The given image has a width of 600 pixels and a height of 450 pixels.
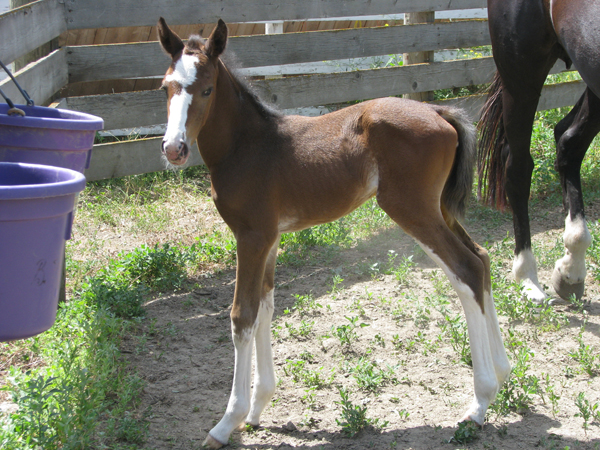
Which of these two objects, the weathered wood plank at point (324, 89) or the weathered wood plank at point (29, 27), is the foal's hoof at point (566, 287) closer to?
the weathered wood plank at point (324, 89)

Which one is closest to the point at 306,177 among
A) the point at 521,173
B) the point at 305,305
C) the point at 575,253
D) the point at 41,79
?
the point at 305,305

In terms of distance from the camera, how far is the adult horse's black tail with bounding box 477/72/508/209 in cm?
454

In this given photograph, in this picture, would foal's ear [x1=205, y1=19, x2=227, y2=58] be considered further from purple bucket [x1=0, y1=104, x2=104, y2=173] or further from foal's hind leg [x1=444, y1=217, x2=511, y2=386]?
foal's hind leg [x1=444, y1=217, x2=511, y2=386]

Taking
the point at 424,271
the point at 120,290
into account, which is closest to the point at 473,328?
the point at 424,271

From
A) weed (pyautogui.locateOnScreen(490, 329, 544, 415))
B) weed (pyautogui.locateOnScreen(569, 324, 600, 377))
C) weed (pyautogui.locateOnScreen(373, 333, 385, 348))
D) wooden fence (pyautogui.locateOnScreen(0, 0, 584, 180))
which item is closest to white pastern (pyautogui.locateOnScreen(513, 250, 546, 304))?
weed (pyautogui.locateOnScreen(569, 324, 600, 377))

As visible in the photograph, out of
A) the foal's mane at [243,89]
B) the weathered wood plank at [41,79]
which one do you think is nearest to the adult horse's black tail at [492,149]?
the foal's mane at [243,89]

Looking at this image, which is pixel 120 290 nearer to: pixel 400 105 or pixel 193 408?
pixel 193 408

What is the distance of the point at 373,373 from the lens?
3.19 m

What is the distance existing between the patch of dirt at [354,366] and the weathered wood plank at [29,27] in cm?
194

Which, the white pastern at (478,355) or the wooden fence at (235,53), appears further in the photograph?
the wooden fence at (235,53)

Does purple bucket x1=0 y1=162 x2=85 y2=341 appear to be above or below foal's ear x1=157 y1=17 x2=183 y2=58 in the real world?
below

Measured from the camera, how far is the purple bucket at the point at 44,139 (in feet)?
8.48

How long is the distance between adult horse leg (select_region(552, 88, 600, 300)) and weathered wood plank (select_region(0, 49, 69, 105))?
149 inches

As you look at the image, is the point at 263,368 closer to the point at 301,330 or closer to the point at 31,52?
the point at 301,330
